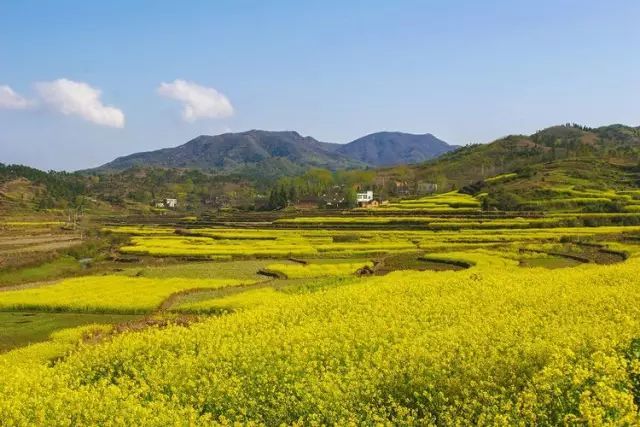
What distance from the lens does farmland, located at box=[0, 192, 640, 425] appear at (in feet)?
38.7

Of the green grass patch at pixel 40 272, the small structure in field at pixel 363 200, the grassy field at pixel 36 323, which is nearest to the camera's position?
the grassy field at pixel 36 323

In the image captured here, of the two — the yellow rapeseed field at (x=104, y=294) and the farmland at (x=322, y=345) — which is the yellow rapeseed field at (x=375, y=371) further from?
the yellow rapeseed field at (x=104, y=294)

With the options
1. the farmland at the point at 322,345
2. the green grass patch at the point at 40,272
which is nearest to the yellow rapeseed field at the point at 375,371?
the farmland at the point at 322,345

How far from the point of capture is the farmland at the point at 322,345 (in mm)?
11781

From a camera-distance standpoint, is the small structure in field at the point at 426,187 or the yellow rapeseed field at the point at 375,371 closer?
the yellow rapeseed field at the point at 375,371

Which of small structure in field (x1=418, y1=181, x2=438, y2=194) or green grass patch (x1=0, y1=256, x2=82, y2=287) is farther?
small structure in field (x1=418, y1=181, x2=438, y2=194)

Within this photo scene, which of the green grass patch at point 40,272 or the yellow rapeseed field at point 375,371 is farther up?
the yellow rapeseed field at point 375,371

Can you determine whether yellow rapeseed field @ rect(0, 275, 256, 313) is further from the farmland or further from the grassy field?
the grassy field

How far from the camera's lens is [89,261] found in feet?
202

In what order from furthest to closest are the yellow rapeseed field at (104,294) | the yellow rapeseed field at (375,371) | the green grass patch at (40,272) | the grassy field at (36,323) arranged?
the green grass patch at (40,272), the yellow rapeseed field at (104,294), the grassy field at (36,323), the yellow rapeseed field at (375,371)

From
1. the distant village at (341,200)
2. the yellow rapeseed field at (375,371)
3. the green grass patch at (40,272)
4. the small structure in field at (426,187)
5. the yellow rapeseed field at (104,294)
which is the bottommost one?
the green grass patch at (40,272)

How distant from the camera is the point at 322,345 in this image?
16.2 metres

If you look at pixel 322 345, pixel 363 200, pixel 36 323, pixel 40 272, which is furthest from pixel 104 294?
pixel 363 200

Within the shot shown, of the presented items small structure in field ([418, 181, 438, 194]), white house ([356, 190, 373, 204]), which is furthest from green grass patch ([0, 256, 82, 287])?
small structure in field ([418, 181, 438, 194])
